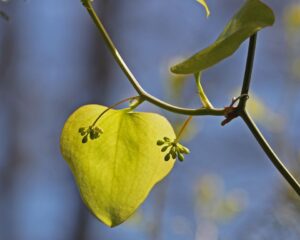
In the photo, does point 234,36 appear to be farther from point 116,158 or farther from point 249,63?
point 116,158

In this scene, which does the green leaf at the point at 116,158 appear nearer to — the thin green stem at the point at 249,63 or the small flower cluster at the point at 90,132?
the small flower cluster at the point at 90,132

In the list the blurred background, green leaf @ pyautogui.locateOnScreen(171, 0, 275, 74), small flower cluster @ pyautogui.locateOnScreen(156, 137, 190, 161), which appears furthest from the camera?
the blurred background

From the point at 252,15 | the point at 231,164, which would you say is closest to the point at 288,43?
the point at 252,15

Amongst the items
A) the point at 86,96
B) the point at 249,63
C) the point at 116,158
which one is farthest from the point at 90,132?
the point at 86,96

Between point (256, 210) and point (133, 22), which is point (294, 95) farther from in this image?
point (133, 22)

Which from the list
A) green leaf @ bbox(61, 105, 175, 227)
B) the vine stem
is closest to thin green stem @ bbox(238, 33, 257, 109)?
the vine stem

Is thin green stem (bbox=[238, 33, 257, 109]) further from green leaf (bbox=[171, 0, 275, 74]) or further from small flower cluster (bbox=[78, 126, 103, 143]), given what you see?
small flower cluster (bbox=[78, 126, 103, 143])

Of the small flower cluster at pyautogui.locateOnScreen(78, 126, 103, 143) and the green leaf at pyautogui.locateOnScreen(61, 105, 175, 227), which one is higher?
the small flower cluster at pyautogui.locateOnScreen(78, 126, 103, 143)
